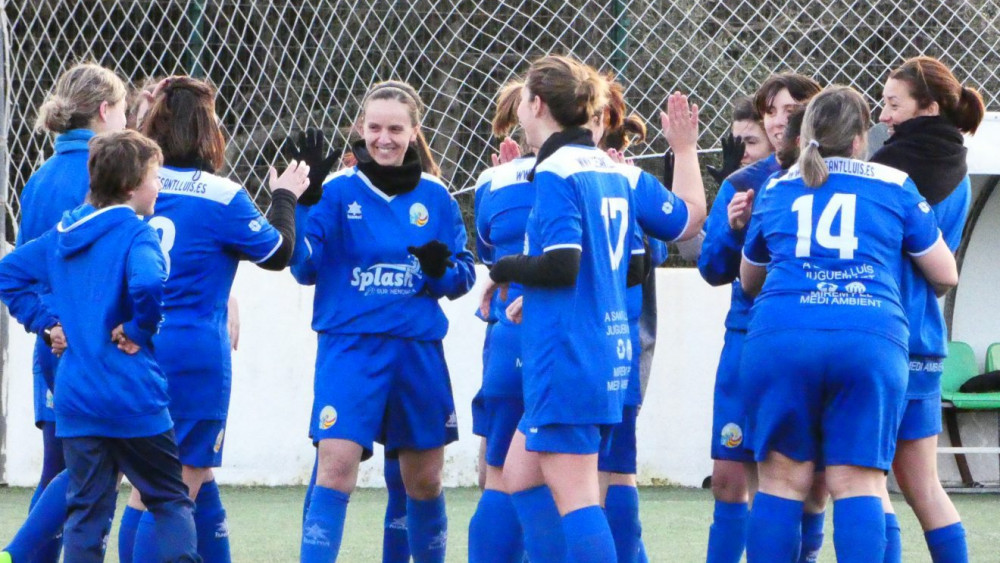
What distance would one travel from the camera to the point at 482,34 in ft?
24.0

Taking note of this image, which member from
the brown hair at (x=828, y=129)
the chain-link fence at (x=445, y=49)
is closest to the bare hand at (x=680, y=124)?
the brown hair at (x=828, y=129)

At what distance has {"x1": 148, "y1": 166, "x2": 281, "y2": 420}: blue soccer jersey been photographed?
4312 mm

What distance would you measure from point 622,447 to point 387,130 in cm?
124

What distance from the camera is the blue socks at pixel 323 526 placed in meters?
4.35

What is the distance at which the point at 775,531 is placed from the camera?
4000 mm

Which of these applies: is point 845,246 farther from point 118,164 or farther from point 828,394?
point 118,164

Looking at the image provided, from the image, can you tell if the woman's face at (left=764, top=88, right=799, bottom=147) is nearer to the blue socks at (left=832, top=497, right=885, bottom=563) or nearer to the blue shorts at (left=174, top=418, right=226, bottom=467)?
the blue socks at (left=832, top=497, right=885, bottom=563)

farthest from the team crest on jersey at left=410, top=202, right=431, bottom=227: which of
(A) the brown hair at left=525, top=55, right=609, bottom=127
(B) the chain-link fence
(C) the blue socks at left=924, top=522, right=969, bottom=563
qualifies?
(B) the chain-link fence

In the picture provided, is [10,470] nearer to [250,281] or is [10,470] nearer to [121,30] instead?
[250,281]

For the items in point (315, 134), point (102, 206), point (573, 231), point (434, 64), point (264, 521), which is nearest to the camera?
point (573, 231)

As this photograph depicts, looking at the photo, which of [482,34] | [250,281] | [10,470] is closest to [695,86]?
[482,34]

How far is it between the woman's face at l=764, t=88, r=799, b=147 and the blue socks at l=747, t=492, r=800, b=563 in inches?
49.2

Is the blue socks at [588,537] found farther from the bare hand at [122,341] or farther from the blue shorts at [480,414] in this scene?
the bare hand at [122,341]

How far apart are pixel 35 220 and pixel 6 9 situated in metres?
3.36
